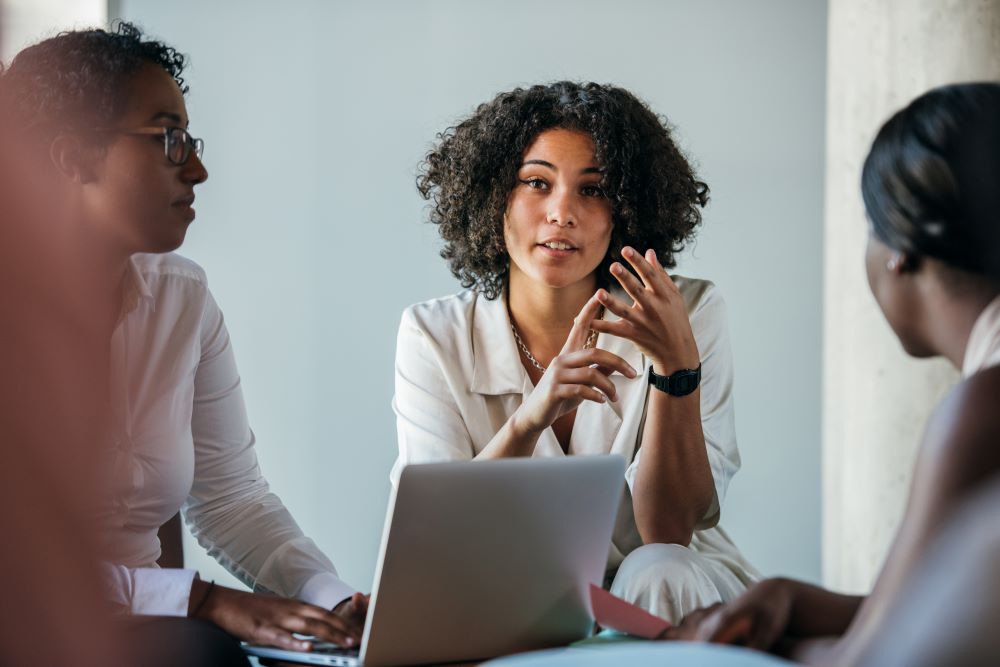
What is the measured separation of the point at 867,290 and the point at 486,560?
7.05 feet

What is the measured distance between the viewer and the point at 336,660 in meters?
1.46

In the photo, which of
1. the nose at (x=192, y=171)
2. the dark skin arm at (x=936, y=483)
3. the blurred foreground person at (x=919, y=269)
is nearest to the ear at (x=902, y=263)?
the blurred foreground person at (x=919, y=269)

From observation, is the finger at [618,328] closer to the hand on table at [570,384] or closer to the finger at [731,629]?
the hand on table at [570,384]

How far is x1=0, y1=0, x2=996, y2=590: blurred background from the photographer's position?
4410 mm

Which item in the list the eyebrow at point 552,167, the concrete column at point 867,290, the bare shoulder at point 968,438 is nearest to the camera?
the bare shoulder at point 968,438

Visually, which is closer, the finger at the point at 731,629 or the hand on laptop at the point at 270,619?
the finger at the point at 731,629

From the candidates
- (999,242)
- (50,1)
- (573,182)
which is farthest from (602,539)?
(50,1)

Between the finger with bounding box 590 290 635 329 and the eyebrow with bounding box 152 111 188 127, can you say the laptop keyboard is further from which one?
the eyebrow with bounding box 152 111 188 127

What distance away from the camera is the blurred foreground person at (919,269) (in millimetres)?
1225

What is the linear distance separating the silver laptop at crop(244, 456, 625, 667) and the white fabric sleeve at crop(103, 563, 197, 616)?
26 centimetres

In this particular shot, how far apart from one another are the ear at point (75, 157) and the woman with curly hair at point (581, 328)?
27.4 inches

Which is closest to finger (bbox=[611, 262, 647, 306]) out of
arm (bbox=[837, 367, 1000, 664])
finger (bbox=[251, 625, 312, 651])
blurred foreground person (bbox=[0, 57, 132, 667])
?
finger (bbox=[251, 625, 312, 651])

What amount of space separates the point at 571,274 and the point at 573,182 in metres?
0.20

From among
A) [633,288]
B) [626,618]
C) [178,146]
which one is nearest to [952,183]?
[626,618]
